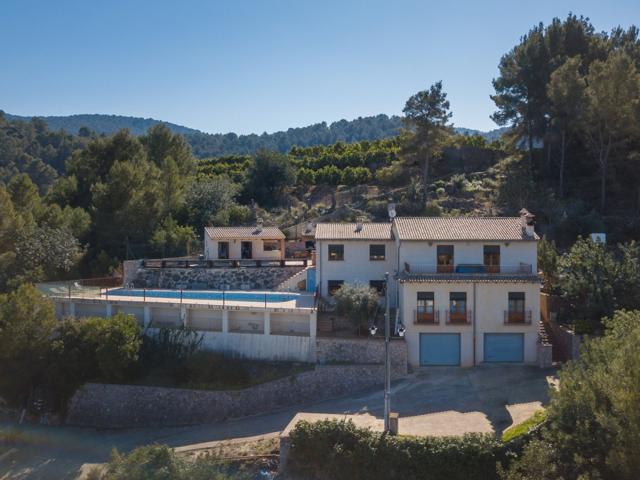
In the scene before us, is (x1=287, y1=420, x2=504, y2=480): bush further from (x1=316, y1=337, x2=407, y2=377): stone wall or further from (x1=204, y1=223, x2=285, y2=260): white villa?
(x1=204, y1=223, x2=285, y2=260): white villa

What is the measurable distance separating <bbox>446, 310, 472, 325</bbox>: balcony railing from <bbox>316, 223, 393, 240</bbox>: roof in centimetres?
574

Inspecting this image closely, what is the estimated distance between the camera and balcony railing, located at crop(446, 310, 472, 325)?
28.3 m

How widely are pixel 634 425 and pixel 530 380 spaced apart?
11.9 m

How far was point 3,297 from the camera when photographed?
29.3 m

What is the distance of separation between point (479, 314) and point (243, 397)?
1124 cm

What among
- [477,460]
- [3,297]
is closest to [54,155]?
[3,297]

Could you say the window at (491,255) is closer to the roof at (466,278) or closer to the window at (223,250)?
the roof at (466,278)

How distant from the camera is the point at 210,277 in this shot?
3700 centimetres

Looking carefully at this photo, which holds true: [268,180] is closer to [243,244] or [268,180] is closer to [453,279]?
[243,244]

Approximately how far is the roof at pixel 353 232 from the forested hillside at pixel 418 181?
1381cm

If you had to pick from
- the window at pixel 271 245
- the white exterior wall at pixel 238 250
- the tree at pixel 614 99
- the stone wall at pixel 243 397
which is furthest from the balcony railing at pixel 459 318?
the tree at pixel 614 99

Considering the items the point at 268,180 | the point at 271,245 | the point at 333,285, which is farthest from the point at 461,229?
the point at 268,180

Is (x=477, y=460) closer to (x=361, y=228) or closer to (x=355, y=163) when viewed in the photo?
(x=361, y=228)

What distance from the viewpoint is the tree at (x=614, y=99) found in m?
38.3
